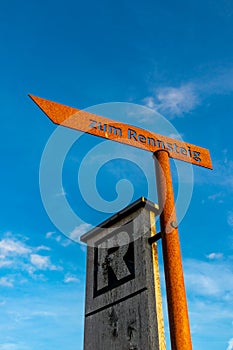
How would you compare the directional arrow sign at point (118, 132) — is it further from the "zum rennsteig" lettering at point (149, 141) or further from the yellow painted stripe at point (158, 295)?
the yellow painted stripe at point (158, 295)

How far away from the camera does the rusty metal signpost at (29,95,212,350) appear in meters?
3.15

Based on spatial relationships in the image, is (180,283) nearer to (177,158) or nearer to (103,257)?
(103,257)

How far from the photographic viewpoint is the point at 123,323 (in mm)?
3463

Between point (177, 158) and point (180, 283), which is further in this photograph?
point (177, 158)

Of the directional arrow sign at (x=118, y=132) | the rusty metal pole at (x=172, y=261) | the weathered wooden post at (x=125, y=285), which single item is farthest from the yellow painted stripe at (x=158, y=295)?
the directional arrow sign at (x=118, y=132)

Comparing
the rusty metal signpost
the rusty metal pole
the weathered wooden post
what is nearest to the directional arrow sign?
the rusty metal signpost

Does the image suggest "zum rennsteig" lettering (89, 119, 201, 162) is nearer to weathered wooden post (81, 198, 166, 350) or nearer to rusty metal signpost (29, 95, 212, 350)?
rusty metal signpost (29, 95, 212, 350)

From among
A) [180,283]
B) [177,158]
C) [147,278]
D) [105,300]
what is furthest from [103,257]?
[177,158]

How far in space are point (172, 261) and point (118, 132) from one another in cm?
143

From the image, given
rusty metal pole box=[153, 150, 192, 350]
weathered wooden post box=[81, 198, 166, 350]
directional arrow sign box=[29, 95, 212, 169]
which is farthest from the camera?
directional arrow sign box=[29, 95, 212, 169]

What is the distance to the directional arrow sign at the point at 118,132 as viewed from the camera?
12.3 ft

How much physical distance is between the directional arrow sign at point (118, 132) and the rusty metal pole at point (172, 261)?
18 cm

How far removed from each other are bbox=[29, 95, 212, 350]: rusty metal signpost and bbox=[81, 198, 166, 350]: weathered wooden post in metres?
0.17

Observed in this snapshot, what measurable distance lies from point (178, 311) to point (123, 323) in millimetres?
590
